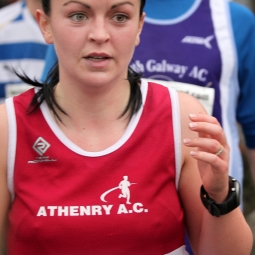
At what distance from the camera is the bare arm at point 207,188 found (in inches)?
82.7

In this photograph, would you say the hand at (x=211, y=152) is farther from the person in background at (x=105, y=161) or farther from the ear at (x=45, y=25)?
the ear at (x=45, y=25)

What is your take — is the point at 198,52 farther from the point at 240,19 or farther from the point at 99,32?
the point at 99,32

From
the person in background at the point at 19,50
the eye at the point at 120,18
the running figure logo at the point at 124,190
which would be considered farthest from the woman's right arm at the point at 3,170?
the person in background at the point at 19,50

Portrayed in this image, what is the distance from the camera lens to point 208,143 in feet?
6.86

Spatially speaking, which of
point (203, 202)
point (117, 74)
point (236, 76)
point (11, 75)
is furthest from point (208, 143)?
point (11, 75)

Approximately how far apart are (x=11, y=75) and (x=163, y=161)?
1904mm

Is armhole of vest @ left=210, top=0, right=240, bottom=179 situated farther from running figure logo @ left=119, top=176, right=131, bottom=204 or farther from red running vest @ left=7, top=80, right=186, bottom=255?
running figure logo @ left=119, top=176, right=131, bottom=204

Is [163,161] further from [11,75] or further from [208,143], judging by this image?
[11,75]

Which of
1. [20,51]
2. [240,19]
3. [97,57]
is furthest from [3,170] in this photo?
[20,51]

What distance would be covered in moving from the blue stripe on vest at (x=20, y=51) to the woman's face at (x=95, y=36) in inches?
70.7

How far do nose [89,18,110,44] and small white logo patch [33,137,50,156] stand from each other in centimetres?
36

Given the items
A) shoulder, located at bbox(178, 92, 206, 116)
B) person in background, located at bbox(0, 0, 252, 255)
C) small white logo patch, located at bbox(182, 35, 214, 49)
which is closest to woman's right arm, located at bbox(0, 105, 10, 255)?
person in background, located at bbox(0, 0, 252, 255)

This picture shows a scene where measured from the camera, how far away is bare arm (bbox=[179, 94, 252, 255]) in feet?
6.89

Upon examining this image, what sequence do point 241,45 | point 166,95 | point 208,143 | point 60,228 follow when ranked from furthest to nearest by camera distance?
point 241,45
point 166,95
point 60,228
point 208,143
